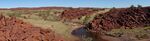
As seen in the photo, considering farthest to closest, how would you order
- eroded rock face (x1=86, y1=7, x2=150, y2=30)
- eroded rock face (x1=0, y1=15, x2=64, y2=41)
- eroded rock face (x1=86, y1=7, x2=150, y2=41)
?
eroded rock face (x1=86, y1=7, x2=150, y2=30) < eroded rock face (x1=86, y1=7, x2=150, y2=41) < eroded rock face (x1=0, y1=15, x2=64, y2=41)

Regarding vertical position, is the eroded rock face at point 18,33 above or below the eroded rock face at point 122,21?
above

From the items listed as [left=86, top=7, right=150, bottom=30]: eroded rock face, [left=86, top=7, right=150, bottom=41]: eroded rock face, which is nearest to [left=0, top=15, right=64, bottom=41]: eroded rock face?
[left=86, top=7, right=150, bottom=41]: eroded rock face

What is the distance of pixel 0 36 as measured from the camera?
18547mm

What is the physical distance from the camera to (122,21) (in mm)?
38750

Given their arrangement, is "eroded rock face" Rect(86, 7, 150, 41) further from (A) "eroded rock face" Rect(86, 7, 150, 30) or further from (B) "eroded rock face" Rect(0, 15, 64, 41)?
(B) "eroded rock face" Rect(0, 15, 64, 41)

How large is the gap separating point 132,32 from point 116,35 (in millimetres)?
1934

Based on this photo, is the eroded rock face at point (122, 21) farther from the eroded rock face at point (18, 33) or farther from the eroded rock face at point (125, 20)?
the eroded rock face at point (18, 33)

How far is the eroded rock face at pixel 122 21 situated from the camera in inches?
1467

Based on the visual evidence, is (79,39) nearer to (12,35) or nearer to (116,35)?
(116,35)

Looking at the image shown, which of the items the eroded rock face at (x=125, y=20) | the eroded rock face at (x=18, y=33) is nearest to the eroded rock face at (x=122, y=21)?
the eroded rock face at (x=125, y=20)

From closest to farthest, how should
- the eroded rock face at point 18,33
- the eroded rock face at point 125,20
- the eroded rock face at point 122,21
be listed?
the eroded rock face at point 18,33 < the eroded rock face at point 122,21 < the eroded rock face at point 125,20

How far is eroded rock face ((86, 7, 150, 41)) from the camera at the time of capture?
37250mm

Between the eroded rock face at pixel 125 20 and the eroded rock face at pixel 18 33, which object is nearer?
the eroded rock face at pixel 18 33

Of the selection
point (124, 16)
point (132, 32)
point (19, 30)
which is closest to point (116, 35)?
point (132, 32)
